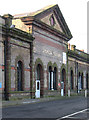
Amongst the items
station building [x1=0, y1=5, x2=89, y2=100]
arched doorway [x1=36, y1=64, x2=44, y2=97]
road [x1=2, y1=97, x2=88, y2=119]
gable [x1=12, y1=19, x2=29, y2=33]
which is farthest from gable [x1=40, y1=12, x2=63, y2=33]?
road [x1=2, y1=97, x2=88, y2=119]

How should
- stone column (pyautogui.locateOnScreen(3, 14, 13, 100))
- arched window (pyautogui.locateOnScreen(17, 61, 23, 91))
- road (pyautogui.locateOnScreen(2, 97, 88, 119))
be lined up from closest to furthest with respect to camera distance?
road (pyautogui.locateOnScreen(2, 97, 88, 119)) → stone column (pyautogui.locateOnScreen(3, 14, 13, 100)) → arched window (pyautogui.locateOnScreen(17, 61, 23, 91))

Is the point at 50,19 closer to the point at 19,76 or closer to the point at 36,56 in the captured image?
the point at 36,56

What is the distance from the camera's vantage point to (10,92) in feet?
89.4

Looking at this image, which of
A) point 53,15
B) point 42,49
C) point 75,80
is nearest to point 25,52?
point 42,49

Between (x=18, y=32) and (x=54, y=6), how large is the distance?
34.8 feet

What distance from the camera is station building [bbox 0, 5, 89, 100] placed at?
27281 millimetres

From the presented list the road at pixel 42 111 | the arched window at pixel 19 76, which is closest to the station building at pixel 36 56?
the arched window at pixel 19 76

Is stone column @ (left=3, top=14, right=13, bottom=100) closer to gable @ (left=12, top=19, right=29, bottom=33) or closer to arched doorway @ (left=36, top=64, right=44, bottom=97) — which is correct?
gable @ (left=12, top=19, right=29, bottom=33)

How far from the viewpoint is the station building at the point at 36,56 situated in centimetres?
2728

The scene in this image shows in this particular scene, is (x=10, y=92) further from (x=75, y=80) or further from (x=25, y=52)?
(x=75, y=80)

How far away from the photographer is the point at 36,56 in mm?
33125

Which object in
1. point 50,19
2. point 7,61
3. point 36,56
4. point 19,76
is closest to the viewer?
point 7,61

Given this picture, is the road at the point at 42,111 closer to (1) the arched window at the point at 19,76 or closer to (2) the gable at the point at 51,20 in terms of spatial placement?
(1) the arched window at the point at 19,76

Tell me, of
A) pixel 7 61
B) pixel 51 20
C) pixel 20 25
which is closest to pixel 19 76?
pixel 7 61
